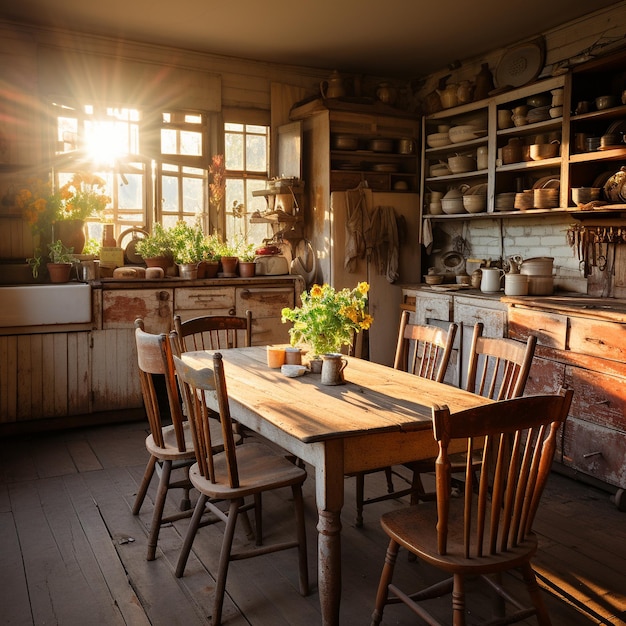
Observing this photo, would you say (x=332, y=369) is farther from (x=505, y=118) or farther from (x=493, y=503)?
(x=505, y=118)

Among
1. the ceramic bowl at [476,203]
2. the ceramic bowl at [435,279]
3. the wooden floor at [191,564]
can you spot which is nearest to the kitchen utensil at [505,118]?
the ceramic bowl at [476,203]

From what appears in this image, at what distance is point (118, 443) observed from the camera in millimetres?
4535

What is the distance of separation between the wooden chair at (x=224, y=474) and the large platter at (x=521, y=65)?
3859 mm

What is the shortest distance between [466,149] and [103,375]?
3.58 metres

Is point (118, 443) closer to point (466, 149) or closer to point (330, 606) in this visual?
point (330, 606)

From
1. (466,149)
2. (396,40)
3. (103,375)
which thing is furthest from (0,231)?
(466,149)

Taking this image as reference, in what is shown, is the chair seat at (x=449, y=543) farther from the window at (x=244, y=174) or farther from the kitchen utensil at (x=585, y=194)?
the window at (x=244, y=174)

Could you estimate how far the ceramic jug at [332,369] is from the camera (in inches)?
110

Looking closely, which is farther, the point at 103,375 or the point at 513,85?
the point at 513,85

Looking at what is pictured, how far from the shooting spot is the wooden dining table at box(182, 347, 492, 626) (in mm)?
2115

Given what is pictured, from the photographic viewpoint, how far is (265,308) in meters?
5.48

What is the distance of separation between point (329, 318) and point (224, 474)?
768 mm

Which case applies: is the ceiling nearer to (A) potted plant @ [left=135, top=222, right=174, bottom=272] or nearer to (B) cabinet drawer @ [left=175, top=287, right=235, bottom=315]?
(A) potted plant @ [left=135, top=222, right=174, bottom=272]

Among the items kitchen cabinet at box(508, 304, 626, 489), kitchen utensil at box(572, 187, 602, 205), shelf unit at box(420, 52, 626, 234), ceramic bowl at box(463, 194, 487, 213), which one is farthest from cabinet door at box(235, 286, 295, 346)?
kitchen utensil at box(572, 187, 602, 205)
